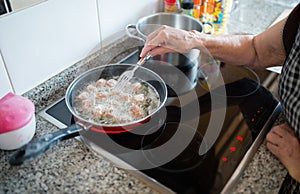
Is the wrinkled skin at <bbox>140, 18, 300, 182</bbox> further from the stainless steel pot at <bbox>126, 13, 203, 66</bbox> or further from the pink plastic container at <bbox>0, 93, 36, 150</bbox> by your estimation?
the pink plastic container at <bbox>0, 93, 36, 150</bbox>

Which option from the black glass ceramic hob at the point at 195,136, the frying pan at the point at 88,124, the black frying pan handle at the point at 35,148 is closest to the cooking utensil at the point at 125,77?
the frying pan at the point at 88,124

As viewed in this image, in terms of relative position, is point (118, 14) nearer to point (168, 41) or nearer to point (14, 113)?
point (168, 41)

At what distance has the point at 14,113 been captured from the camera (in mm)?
657

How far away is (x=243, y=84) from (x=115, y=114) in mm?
443

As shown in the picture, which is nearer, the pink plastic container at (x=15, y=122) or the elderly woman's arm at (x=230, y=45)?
the pink plastic container at (x=15, y=122)

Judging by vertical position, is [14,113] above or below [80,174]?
above

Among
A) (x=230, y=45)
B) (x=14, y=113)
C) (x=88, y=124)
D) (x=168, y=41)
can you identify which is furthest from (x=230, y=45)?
(x=14, y=113)

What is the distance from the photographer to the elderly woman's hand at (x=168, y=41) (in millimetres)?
887

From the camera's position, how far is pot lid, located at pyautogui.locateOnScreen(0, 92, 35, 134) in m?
0.64

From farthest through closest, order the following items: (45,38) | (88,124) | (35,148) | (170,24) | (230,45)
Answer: (170,24)
(230,45)
(45,38)
(88,124)
(35,148)

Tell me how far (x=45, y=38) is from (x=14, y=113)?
252 mm

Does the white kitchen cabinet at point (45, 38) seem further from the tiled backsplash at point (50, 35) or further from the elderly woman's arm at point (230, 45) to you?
the elderly woman's arm at point (230, 45)

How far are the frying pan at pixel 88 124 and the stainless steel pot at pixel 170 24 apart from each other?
121mm

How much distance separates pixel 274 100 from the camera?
0.89 metres
